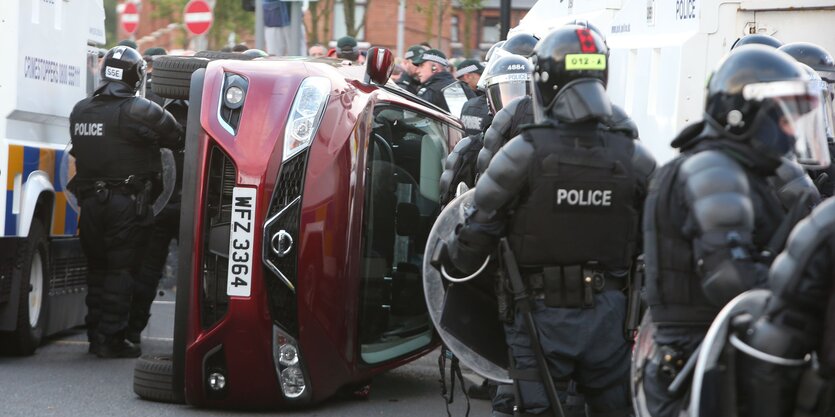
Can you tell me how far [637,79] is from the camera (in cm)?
1146

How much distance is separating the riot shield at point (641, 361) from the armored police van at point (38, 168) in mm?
5305

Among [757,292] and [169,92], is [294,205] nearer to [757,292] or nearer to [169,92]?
[169,92]

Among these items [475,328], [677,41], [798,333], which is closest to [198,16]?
[677,41]

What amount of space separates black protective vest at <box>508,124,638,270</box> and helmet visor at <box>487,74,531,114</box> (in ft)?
7.64

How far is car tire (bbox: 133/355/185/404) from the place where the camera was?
26.6 ft

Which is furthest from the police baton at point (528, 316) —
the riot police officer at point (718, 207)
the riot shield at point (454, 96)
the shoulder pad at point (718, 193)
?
the riot shield at point (454, 96)

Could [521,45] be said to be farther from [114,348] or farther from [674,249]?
[674,249]

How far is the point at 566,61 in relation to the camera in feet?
18.7

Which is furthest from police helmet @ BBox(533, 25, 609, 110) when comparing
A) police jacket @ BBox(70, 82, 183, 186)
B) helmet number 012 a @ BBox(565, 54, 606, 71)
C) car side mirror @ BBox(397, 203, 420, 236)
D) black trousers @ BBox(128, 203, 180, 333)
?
black trousers @ BBox(128, 203, 180, 333)

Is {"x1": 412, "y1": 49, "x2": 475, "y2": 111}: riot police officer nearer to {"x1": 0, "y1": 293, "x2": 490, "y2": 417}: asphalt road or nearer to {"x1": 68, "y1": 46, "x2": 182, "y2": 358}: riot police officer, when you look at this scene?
{"x1": 0, "y1": 293, "x2": 490, "y2": 417}: asphalt road

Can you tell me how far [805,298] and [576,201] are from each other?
6.01ft

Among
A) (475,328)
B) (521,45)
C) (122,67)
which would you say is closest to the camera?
(475,328)

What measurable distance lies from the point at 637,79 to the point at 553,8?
382 centimetres

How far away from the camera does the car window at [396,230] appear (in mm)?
8008
